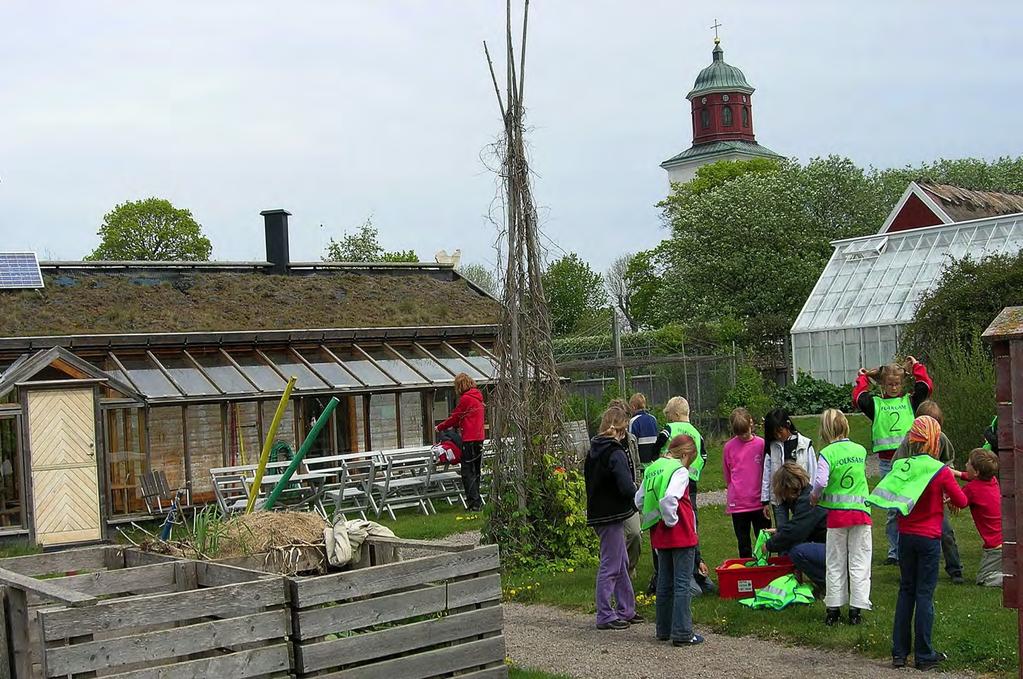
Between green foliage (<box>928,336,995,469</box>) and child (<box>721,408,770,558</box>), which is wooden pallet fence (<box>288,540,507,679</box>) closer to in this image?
child (<box>721,408,770,558</box>)

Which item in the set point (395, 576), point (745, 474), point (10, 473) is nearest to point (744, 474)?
point (745, 474)

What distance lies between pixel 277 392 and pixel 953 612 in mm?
13052

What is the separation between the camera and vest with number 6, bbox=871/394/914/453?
38.3 feet

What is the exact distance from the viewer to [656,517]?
9.32m

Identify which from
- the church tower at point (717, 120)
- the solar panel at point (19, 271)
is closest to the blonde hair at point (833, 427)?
the solar panel at point (19, 271)

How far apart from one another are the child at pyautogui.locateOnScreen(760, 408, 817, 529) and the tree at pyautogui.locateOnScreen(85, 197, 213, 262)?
48.6m

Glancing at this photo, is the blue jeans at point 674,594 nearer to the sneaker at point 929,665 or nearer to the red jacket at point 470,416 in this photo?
the sneaker at point 929,665

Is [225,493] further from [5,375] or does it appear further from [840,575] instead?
[840,575]

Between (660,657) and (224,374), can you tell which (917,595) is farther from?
(224,374)

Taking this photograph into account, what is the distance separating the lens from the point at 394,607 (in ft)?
24.7

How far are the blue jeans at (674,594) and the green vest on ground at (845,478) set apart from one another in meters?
1.18

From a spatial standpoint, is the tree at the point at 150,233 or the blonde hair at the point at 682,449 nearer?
the blonde hair at the point at 682,449

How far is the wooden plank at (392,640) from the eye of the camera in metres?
7.10

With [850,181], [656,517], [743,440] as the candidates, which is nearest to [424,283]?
[743,440]
